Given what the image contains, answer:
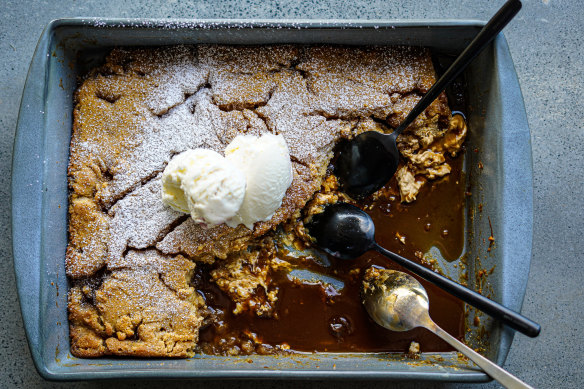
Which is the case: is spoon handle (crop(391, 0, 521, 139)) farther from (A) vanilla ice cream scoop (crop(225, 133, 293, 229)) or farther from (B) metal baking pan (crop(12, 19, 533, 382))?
(A) vanilla ice cream scoop (crop(225, 133, 293, 229))

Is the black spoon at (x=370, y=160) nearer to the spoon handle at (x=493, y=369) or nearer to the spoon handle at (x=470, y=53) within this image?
the spoon handle at (x=470, y=53)

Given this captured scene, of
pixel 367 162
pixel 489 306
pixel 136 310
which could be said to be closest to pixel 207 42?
pixel 367 162

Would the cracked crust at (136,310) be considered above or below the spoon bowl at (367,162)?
below

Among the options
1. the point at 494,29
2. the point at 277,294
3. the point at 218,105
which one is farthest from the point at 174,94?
the point at 494,29

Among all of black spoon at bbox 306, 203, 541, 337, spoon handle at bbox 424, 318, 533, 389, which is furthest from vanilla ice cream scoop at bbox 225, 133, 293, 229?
spoon handle at bbox 424, 318, 533, 389

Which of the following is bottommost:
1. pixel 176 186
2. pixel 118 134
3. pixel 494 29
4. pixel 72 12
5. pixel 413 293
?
pixel 413 293

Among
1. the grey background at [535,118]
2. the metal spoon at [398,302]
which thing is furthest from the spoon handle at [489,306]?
the grey background at [535,118]

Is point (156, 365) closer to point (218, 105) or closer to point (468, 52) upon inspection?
point (218, 105)
